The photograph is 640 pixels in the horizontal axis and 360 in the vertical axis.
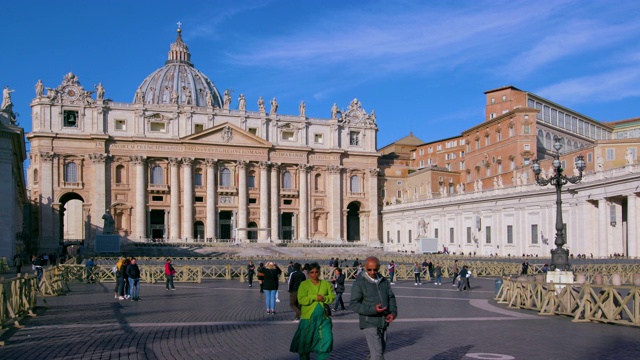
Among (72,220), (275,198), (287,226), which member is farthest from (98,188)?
(287,226)

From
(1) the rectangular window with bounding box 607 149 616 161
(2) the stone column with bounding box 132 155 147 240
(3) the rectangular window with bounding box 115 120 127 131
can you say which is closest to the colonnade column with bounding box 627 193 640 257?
(1) the rectangular window with bounding box 607 149 616 161

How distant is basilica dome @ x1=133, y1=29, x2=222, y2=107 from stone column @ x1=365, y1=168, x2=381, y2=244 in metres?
37.5

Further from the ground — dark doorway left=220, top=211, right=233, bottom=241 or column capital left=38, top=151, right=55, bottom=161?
column capital left=38, top=151, right=55, bottom=161

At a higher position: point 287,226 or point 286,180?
point 286,180

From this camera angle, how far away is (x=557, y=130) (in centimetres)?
7238

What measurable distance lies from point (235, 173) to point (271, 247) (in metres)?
15.3

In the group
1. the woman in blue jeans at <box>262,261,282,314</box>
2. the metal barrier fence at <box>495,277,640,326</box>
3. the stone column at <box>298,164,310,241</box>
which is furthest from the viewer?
the stone column at <box>298,164,310,241</box>

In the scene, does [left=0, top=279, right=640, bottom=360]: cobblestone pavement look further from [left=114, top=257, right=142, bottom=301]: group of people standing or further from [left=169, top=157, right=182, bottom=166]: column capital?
[left=169, top=157, right=182, bottom=166]: column capital

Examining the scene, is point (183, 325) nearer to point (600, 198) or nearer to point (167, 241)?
point (600, 198)

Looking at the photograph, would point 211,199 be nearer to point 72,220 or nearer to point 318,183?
point 318,183

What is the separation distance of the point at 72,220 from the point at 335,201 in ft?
118

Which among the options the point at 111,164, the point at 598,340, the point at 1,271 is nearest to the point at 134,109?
the point at 111,164

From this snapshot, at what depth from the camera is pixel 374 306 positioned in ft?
28.3

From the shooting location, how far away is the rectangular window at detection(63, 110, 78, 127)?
74.3 metres
